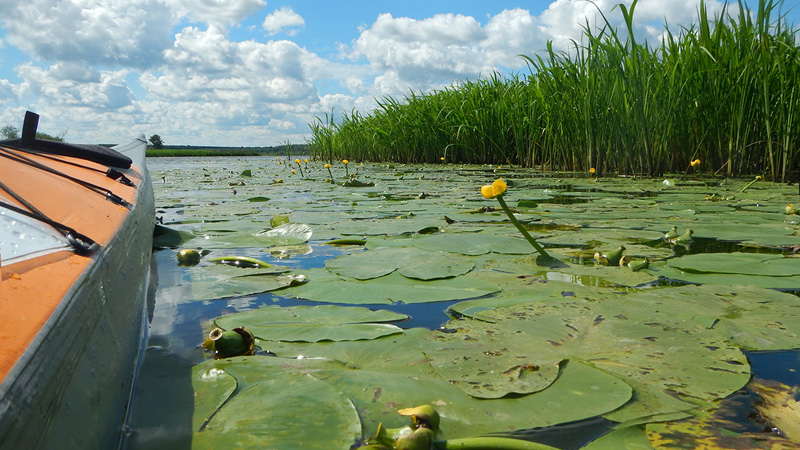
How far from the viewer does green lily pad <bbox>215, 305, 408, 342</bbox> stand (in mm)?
943

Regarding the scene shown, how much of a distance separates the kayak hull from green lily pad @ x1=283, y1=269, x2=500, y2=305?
48cm

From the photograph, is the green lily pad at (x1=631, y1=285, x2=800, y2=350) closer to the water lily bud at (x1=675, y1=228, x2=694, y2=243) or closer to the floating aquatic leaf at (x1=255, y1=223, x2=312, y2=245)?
the water lily bud at (x1=675, y1=228, x2=694, y2=243)

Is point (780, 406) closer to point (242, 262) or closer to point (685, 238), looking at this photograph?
point (685, 238)

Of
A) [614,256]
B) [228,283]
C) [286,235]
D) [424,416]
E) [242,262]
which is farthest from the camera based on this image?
[286,235]

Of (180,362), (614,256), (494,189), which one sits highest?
(494,189)

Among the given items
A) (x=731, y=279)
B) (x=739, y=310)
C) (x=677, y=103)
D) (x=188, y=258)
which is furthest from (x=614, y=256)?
(x=677, y=103)

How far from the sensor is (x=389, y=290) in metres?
1.23

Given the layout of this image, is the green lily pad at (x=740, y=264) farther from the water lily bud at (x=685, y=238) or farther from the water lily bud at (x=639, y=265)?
the water lily bud at (x=685, y=238)

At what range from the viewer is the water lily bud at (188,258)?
1.64 meters

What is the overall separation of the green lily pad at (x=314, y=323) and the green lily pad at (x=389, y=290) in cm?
9

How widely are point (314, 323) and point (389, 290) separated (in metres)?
0.26

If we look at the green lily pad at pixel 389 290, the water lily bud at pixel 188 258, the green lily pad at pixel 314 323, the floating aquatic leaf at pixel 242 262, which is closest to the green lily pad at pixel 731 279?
the green lily pad at pixel 389 290

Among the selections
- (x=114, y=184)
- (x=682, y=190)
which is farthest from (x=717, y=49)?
(x=114, y=184)

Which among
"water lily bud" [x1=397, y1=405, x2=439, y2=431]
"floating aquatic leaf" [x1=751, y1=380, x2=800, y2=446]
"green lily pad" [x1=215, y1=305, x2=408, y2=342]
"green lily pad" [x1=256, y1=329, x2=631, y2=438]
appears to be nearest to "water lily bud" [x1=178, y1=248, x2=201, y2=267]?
"green lily pad" [x1=215, y1=305, x2=408, y2=342]
